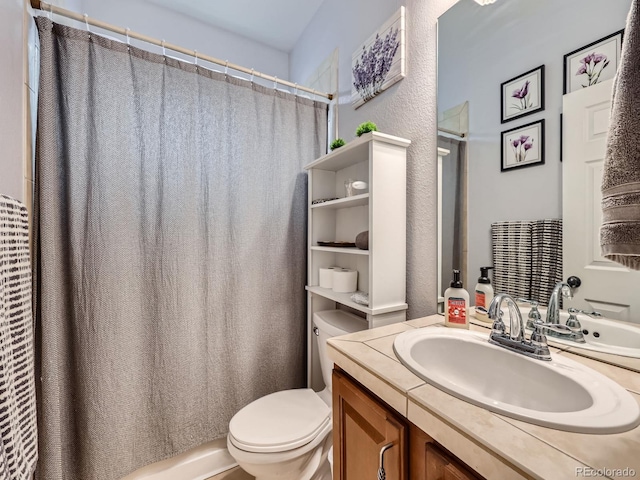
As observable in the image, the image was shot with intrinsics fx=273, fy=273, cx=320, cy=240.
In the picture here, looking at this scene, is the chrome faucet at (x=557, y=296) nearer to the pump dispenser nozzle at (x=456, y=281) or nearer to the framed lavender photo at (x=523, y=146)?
the pump dispenser nozzle at (x=456, y=281)

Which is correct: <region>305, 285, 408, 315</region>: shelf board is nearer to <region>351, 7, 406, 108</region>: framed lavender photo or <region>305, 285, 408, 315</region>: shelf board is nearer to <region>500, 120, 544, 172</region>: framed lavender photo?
<region>500, 120, 544, 172</region>: framed lavender photo

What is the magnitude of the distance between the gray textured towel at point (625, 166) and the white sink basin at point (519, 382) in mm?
268

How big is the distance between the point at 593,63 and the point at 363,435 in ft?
3.65

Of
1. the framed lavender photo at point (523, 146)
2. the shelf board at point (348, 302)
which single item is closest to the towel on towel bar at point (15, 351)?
the shelf board at point (348, 302)

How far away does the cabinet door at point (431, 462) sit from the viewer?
46cm

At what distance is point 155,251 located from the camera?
1309 millimetres

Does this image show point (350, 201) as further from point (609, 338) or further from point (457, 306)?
point (609, 338)

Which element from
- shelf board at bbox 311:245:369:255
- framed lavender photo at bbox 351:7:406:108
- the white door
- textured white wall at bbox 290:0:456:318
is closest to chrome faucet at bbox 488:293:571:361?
the white door

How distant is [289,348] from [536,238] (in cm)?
134

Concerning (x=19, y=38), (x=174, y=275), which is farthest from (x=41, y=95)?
(x=174, y=275)

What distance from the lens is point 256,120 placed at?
1539mm

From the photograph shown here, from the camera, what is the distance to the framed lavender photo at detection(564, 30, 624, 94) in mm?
655

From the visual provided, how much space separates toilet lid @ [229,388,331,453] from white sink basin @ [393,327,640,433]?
2.20 ft

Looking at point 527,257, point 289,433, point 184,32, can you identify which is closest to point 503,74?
point 527,257
